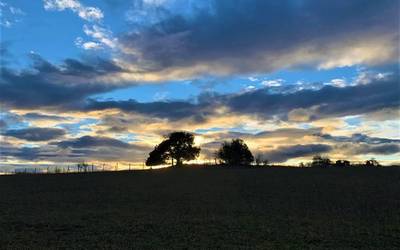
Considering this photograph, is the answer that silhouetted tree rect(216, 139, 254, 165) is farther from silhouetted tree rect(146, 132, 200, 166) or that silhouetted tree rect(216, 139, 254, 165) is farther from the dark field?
→ the dark field

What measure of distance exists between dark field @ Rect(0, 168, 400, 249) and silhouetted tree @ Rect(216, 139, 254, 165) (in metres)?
60.3

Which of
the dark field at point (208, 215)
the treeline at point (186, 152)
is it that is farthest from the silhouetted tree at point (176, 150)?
the dark field at point (208, 215)

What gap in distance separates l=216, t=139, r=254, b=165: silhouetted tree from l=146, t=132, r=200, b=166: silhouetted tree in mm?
7968

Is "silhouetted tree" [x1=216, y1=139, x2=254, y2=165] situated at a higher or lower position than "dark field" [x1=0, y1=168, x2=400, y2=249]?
higher

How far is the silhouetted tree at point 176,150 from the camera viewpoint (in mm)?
118062

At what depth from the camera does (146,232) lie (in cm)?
2673

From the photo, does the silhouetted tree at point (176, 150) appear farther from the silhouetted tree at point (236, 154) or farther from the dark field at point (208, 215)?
the dark field at point (208, 215)

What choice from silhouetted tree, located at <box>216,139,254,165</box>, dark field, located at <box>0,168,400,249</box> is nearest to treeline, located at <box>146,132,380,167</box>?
silhouetted tree, located at <box>216,139,254,165</box>

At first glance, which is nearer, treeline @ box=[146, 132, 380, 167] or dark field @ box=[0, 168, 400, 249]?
dark field @ box=[0, 168, 400, 249]

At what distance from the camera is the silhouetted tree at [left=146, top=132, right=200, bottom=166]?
118 meters

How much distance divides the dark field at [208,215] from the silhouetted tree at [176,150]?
55.4 m

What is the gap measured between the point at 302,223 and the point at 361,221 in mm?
3953

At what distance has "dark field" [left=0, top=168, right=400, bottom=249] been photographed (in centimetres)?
2420

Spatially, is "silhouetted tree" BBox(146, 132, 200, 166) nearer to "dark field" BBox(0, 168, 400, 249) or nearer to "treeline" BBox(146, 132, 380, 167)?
"treeline" BBox(146, 132, 380, 167)
